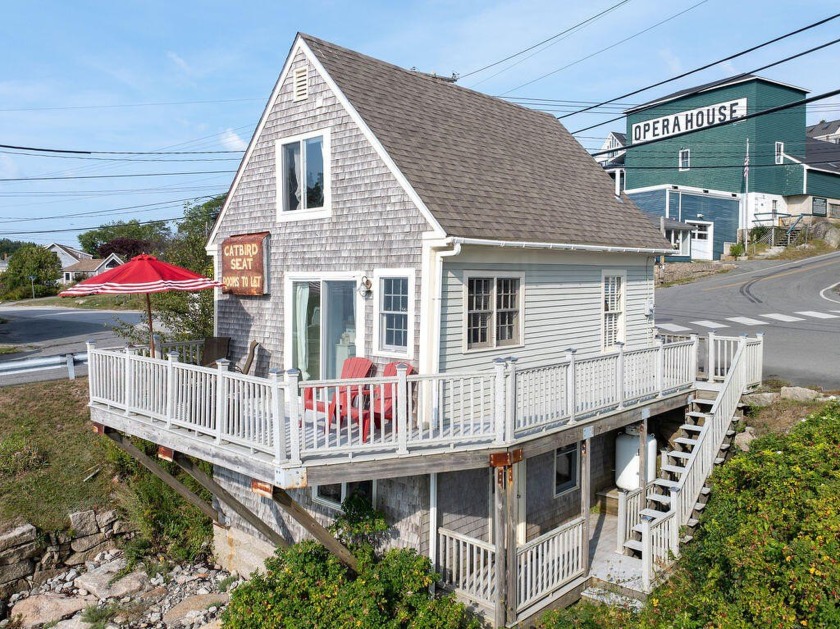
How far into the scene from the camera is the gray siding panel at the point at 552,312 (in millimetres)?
10133

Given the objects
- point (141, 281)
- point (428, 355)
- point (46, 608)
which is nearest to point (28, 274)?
point (46, 608)

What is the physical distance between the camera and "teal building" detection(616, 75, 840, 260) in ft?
136

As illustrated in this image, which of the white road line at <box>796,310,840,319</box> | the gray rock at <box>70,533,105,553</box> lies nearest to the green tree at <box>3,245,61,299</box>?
the gray rock at <box>70,533,105,553</box>

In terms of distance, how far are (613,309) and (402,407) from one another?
7.10 meters

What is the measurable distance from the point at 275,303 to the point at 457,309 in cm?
409

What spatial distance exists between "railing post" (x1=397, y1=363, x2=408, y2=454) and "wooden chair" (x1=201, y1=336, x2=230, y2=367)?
5.93m

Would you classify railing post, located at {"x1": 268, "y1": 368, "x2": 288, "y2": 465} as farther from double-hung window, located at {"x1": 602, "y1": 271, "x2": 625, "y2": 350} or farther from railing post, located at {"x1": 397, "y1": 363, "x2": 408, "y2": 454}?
double-hung window, located at {"x1": 602, "y1": 271, "x2": 625, "y2": 350}

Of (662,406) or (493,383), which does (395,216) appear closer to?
(493,383)

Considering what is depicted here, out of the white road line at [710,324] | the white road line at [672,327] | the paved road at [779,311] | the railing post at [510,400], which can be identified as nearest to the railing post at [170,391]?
the railing post at [510,400]

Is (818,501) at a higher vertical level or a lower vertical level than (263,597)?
higher

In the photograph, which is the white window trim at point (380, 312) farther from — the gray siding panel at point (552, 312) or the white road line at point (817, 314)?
the white road line at point (817, 314)

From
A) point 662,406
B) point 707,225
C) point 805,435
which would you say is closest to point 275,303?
point 662,406

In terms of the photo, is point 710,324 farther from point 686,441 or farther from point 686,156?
point 686,156

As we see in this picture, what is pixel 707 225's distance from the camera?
4184 centimetres
